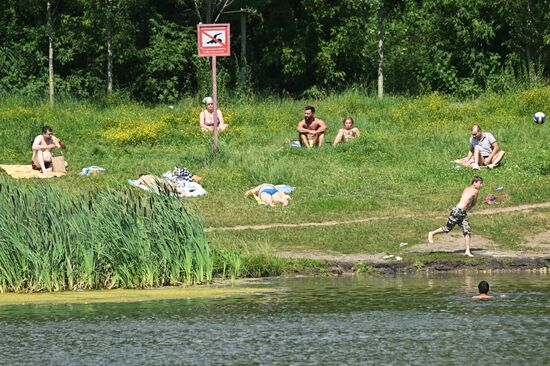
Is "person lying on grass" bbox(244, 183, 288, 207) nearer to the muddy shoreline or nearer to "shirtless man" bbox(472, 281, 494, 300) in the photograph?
the muddy shoreline

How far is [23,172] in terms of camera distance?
27656 millimetres

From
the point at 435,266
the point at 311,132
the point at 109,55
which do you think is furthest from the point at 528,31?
the point at 435,266

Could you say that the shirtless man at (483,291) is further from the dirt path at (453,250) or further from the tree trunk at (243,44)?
the tree trunk at (243,44)

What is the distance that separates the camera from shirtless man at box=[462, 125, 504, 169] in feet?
88.2

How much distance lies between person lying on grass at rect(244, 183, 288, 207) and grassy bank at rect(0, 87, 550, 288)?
0.28 metres

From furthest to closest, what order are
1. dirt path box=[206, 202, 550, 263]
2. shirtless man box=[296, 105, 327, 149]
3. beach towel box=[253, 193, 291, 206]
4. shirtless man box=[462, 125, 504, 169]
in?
shirtless man box=[296, 105, 327, 149] → shirtless man box=[462, 125, 504, 169] → beach towel box=[253, 193, 291, 206] → dirt path box=[206, 202, 550, 263]

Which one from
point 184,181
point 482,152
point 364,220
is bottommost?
point 364,220

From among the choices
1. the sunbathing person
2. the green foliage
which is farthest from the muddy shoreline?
→ the green foliage

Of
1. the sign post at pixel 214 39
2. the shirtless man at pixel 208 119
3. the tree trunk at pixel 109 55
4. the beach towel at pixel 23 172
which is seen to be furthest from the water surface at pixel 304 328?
the tree trunk at pixel 109 55

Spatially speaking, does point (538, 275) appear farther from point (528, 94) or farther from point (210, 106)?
point (528, 94)

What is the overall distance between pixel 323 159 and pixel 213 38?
3.52m

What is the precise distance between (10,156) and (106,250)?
12288 mm

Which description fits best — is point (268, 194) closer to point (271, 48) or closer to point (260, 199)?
point (260, 199)

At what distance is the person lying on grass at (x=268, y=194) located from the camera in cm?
2436
